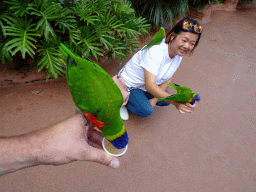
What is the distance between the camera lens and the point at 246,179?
67.1 inches

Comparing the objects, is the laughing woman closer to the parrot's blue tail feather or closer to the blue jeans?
the blue jeans

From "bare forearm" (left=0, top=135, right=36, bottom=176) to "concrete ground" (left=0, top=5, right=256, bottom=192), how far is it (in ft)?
2.23

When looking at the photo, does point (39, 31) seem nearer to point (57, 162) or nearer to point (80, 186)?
point (57, 162)

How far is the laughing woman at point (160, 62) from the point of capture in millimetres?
1477

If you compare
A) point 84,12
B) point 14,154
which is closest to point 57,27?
point 84,12

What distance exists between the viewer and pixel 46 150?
909 millimetres

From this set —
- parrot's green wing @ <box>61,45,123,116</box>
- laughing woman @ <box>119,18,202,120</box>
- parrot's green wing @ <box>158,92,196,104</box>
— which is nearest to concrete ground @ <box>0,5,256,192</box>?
laughing woman @ <box>119,18,202,120</box>

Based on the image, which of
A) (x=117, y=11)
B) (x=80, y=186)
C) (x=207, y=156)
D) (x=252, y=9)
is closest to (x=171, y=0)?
(x=117, y=11)

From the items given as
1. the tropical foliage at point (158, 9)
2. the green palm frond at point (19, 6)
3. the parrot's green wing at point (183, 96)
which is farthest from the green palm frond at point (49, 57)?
the tropical foliage at point (158, 9)

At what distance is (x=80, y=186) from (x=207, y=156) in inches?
53.7

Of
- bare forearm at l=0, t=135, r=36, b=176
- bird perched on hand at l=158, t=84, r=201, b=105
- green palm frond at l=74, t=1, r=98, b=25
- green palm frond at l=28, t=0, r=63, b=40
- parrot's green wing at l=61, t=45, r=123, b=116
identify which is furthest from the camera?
green palm frond at l=74, t=1, r=98, b=25

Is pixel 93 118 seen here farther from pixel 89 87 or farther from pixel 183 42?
pixel 183 42

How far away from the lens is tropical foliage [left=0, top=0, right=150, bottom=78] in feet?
5.12

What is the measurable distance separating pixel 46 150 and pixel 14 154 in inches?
6.5
